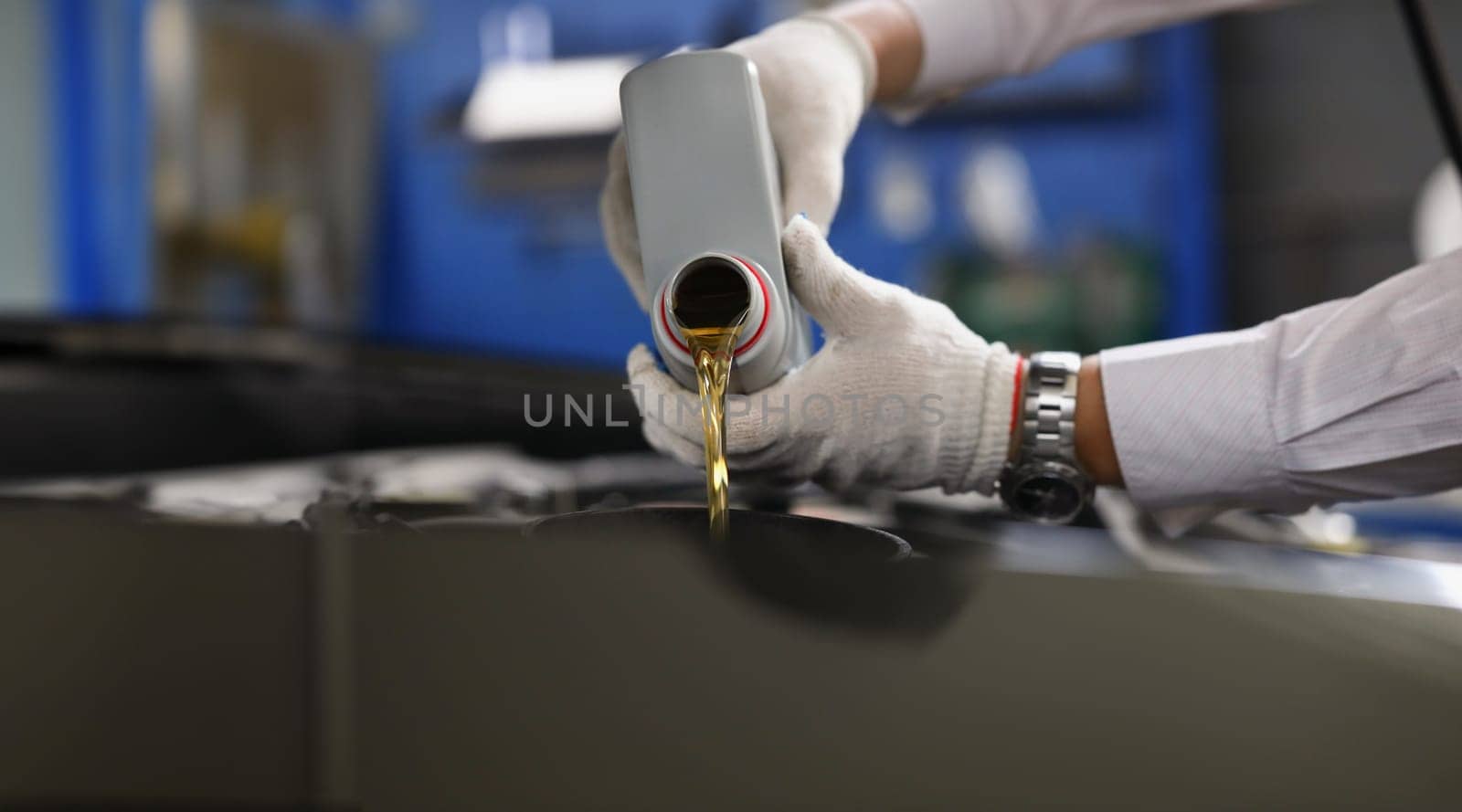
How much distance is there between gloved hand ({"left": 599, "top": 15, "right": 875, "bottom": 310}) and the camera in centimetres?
64

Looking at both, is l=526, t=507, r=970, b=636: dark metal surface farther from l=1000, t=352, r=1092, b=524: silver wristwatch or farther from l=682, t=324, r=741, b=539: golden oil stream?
l=1000, t=352, r=1092, b=524: silver wristwatch

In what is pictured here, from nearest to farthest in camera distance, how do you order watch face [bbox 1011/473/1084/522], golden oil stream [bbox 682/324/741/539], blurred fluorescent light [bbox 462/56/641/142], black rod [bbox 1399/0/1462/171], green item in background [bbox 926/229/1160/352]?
golden oil stream [bbox 682/324/741/539]
watch face [bbox 1011/473/1084/522]
black rod [bbox 1399/0/1462/171]
green item in background [bbox 926/229/1160/352]
blurred fluorescent light [bbox 462/56/641/142]

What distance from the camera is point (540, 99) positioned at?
2.58 m

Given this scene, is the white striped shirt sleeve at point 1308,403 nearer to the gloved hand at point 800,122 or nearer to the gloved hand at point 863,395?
the gloved hand at point 863,395

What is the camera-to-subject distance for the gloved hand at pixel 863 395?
551 millimetres

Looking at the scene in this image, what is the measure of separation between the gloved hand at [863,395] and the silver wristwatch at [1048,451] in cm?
2

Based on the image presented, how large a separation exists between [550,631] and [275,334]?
119 centimetres

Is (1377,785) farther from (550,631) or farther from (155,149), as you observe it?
(155,149)

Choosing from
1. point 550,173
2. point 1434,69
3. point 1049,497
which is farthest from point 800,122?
point 550,173

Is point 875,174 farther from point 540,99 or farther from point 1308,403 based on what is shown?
point 1308,403

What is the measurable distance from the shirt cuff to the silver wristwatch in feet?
0.09

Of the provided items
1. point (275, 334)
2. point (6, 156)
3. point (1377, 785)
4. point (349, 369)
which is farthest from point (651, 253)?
point (6, 156)

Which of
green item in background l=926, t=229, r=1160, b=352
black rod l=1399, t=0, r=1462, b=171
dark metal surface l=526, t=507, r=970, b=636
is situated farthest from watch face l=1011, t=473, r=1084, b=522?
green item in background l=926, t=229, r=1160, b=352

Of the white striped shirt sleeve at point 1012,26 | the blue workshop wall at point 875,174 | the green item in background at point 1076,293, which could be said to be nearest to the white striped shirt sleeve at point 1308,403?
the white striped shirt sleeve at point 1012,26
